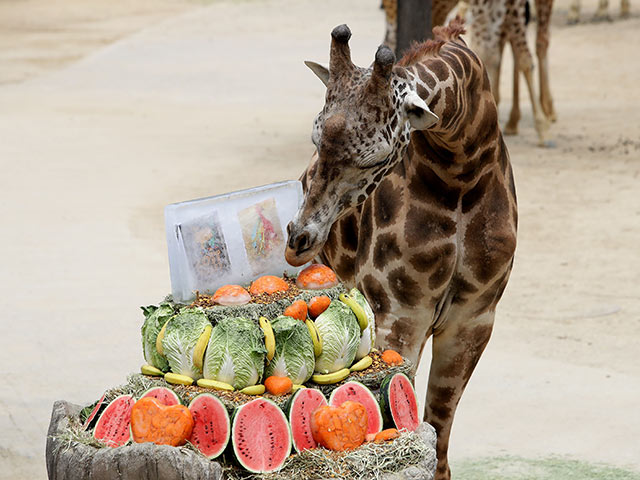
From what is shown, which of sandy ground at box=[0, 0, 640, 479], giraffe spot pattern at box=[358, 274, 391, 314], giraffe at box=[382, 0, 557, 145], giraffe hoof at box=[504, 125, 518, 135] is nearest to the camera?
giraffe spot pattern at box=[358, 274, 391, 314]

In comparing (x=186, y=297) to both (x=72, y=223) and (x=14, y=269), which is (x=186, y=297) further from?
(x=72, y=223)

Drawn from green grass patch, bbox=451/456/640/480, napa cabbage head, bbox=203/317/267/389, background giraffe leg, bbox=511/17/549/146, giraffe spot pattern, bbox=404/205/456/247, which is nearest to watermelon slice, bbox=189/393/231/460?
napa cabbage head, bbox=203/317/267/389

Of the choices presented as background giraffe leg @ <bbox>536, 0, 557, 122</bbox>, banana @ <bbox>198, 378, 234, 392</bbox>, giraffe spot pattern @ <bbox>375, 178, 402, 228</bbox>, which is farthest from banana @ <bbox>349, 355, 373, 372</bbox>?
background giraffe leg @ <bbox>536, 0, 557, 122</bbox>

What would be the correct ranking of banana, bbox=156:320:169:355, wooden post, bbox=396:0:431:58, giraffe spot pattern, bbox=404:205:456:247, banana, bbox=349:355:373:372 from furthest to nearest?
wooden post, bbox=396:0:431:58 < giraffe spot pattern, bbox=404:205:456:247 < banana, bbox=349:355:373:372 < banana, bbox=156:320:169:355

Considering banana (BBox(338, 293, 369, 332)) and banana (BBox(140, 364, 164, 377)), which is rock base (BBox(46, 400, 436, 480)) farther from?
banana (BBox(338, 293, 369, 332))

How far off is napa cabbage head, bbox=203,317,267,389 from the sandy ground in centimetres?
281

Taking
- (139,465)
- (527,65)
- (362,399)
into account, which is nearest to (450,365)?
(362,399)

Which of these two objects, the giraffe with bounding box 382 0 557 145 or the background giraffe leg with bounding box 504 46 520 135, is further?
the background giraffe leg with bounding box 504 46 520 135

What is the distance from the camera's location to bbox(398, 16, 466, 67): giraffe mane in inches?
173

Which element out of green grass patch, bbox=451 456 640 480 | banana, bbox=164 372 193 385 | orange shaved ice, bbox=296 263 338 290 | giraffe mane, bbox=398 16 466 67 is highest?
giraffe mane, bbox=398 16 466 67

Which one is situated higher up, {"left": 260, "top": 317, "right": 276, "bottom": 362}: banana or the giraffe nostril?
the giraffe nostril

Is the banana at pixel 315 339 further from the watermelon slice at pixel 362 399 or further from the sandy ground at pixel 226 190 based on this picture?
the sandy ground at pixel 226 190

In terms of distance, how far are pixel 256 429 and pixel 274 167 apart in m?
10.6

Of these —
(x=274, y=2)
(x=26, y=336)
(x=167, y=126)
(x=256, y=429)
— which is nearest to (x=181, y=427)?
(x=256, y=429)
